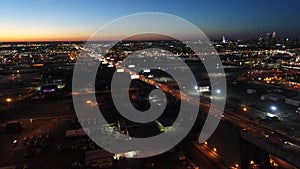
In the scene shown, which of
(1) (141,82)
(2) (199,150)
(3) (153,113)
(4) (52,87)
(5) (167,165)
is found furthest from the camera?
(1) (141,82)

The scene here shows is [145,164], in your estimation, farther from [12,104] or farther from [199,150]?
[12,104]

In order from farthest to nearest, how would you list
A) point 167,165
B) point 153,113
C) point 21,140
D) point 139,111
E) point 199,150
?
point 139,111
point 153,113
point 21,140
point 199,150
point 167,165

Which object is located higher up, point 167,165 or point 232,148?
point 232,148

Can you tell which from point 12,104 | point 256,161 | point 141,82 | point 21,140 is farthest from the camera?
point 141,82

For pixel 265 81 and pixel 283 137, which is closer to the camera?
pixel 283 137

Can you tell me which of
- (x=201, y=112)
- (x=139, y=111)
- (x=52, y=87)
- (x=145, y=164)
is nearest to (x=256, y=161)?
(x=145, y=164)

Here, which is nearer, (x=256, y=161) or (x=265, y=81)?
(x=256, y=161)

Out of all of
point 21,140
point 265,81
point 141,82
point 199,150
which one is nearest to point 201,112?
point 199,150

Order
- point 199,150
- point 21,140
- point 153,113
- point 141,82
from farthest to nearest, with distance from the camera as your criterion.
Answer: point 141,82 → point 153,113 → point 21,140 → point 199,150

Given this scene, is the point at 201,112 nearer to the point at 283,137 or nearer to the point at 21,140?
the point at 283,137
